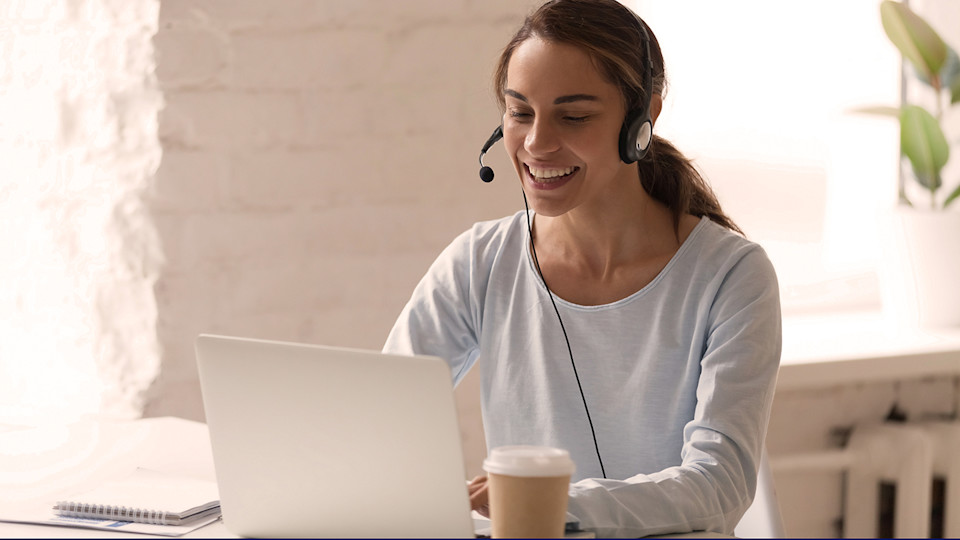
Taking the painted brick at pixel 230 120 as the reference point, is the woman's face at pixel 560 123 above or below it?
below

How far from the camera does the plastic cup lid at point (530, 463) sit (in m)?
0.83

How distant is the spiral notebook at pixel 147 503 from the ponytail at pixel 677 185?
0.68 meters

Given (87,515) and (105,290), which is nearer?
(87,515)

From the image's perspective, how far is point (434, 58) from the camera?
1.86 metres

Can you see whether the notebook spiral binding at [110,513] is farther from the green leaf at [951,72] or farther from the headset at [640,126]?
the green leaf at [951,72]

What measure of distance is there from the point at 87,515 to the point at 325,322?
825 mm

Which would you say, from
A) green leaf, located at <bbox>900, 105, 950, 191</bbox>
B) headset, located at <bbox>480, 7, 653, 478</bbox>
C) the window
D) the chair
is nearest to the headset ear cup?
headset, located at <bbox>480, 7, 653, 478</bbox>

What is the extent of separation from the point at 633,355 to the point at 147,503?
0.60 meters

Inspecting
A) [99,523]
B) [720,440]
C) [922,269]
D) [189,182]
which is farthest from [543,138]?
[922,269]

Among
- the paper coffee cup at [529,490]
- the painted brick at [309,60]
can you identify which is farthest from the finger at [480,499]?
the painted brick at [309,60]

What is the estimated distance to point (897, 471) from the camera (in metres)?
2.22

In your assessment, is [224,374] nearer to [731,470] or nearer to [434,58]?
[731,470]

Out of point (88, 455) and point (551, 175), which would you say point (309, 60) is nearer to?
point (551, 175)

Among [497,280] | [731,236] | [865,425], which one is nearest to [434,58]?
[497,280]
